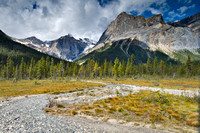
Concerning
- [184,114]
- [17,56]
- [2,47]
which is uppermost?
[2,47]

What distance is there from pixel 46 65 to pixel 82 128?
311ft

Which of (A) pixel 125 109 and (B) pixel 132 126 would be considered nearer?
(B) pixel 132 126

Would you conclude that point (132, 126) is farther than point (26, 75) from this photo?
No

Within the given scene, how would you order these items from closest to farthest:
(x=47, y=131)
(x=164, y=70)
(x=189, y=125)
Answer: (x=47, y=131) < (x=189, y=125) < (x=164, y=70)

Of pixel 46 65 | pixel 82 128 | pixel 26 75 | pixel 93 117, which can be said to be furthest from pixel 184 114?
pixel 26 75

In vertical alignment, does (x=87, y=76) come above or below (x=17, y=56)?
below

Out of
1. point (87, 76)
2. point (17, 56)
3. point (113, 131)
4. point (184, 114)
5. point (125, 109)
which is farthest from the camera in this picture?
point (17, 56)

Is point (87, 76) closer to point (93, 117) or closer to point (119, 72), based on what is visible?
point (119, 72)

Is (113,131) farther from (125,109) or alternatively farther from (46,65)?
(46,65)

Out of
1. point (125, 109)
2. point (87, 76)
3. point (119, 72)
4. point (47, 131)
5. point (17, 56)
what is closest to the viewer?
point (47, 131)

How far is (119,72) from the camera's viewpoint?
79375 mm

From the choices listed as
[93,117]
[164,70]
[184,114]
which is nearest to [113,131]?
[93,117]

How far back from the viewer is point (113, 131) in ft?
28.1

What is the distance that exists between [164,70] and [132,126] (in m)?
107
